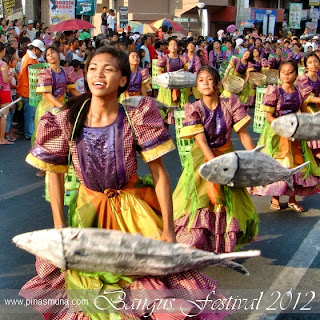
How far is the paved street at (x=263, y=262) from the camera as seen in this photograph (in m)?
4.15

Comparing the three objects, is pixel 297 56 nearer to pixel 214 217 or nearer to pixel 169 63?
pixel 169 63

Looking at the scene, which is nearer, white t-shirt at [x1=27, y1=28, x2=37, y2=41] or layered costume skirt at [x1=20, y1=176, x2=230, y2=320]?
layered costume skirt at [x1=20, y1=176, x2=230, y2=320]

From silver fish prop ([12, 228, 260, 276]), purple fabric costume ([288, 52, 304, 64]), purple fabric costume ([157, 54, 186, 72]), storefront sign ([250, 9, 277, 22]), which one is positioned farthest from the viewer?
storefront sign ([250, 9, 277, 22])

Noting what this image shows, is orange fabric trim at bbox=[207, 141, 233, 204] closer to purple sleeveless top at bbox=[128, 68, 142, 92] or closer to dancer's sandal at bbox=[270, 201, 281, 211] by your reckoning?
dancer's sandal at bbox=[270, 201, 281, 211]

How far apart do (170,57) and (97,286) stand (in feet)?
29.1

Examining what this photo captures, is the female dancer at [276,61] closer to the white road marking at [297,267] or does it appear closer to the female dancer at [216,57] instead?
the female dancer at [216,57]

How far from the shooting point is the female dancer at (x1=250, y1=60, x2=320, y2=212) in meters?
5.98

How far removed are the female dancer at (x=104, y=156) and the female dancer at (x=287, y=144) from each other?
10.3 ft

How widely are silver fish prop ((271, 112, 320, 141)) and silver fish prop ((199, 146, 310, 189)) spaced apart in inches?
45.5

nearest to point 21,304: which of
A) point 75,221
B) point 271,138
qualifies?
point 75,221

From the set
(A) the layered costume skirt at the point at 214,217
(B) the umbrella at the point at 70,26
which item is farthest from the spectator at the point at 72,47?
(A) the layered costume skirt at the point at 214,217

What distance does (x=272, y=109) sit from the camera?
5992 mm

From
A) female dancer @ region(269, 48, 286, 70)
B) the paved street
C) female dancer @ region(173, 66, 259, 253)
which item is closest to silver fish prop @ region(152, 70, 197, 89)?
the paved street

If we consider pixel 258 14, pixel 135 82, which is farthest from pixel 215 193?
pixel 258 14
